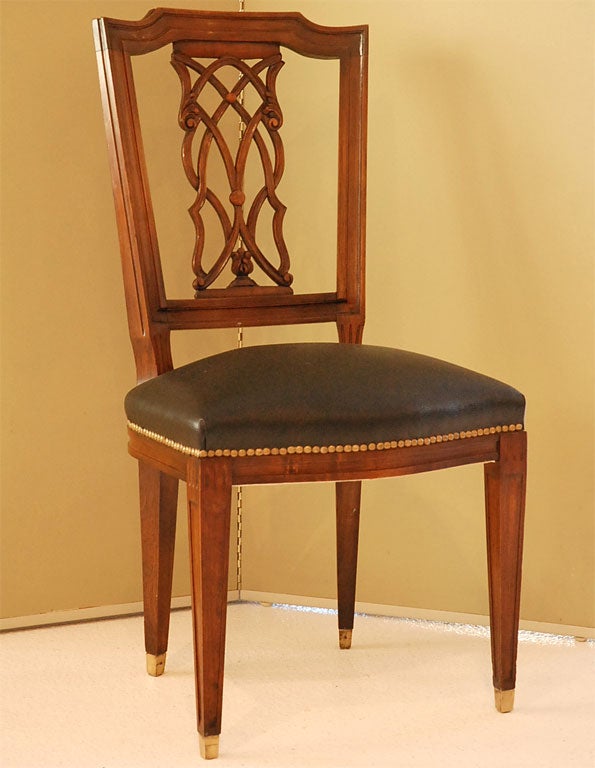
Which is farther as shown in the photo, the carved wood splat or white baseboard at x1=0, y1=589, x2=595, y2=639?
white baseboard at x1=0, y1=589, x2=595, y2=639

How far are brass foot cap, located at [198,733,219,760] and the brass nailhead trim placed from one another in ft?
1.33

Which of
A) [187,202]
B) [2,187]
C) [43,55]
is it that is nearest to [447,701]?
[187,202]

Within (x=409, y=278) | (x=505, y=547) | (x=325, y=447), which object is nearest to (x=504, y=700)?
(x=505, y=547)

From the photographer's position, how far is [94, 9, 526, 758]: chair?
1520 millimetres

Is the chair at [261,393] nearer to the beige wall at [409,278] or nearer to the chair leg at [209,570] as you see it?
the chair leg at [209,570]

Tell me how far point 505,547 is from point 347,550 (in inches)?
15.7

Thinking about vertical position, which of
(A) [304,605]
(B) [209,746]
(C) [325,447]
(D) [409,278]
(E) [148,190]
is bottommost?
(A) [304,605]

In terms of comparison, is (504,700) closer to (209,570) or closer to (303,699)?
(303,699)

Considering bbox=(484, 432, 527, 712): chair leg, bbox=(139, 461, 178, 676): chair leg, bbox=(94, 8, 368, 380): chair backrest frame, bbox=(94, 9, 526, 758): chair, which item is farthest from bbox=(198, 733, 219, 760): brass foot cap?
bbox=(94, 8, 368, 380): chair backrest frame

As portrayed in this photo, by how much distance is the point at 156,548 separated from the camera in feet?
6.05

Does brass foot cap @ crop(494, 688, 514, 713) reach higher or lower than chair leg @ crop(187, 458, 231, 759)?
lower

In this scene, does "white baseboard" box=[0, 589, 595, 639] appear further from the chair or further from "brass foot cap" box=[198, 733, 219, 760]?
"brass foot cap" box=[198, 733, 219, 760]

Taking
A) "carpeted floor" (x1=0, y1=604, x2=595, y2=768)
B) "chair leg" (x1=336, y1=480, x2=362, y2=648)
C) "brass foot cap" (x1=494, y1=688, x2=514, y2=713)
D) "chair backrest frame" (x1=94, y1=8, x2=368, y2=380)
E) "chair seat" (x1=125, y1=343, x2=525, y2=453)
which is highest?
"chair backrest frame" (x1=94, y1=8, x2=368, y2=380)

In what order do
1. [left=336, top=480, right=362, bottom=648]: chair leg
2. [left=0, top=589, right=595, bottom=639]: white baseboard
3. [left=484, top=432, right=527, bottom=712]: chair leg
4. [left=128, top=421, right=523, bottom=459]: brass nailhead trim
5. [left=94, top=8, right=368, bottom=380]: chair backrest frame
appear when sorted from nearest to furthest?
1. [left=128, top=421, right=523, bottom=459]: brass nailhead trim
2. [left=484, top=432, right=527, bottom=712]: chair leg
3. [left=94, top=8, right=368, bottom=380]: chair backrest frame
4. [left=336, top=480, right=362, bottom=648]: chair leg
5. [left=0, top=589, right=595, bottom=639]: white baseboard
